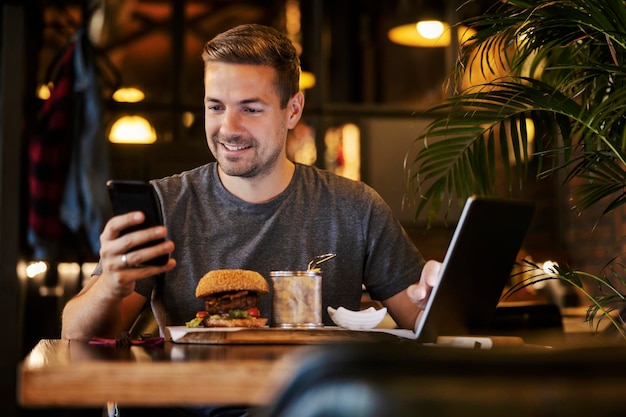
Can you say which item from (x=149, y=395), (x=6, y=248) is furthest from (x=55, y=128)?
(x=149, y=395)

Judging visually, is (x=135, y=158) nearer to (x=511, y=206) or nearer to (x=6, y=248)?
(x=6, y=248)

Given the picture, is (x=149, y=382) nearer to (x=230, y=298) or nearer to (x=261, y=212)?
(x=230, y=298)

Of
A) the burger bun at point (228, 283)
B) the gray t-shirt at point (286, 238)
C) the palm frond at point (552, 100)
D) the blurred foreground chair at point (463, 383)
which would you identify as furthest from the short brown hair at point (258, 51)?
the blurred foreground chair at point (463, 383)

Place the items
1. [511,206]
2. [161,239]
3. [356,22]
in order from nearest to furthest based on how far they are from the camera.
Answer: [161,239], [511,206], [356,22]

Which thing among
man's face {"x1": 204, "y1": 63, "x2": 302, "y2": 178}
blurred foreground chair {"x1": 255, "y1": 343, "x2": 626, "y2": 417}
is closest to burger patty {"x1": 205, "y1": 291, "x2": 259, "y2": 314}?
man's face {"x1": 204, "y1": 63, "x2": 302, "y2": 178}

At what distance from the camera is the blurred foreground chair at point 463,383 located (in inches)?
27.2

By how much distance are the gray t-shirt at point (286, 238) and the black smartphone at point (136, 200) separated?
65 cm

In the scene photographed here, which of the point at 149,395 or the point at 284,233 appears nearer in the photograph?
the point at 149,395

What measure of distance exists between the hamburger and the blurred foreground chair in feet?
3.52

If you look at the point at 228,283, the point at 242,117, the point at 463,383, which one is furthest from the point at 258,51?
the point at 463,383

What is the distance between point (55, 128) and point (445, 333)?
3493 millimetres

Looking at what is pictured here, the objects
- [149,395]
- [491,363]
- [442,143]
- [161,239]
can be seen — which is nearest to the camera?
[491,363]

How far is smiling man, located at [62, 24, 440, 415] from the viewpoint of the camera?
2221 millimetres

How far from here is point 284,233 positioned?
229 centimetres
